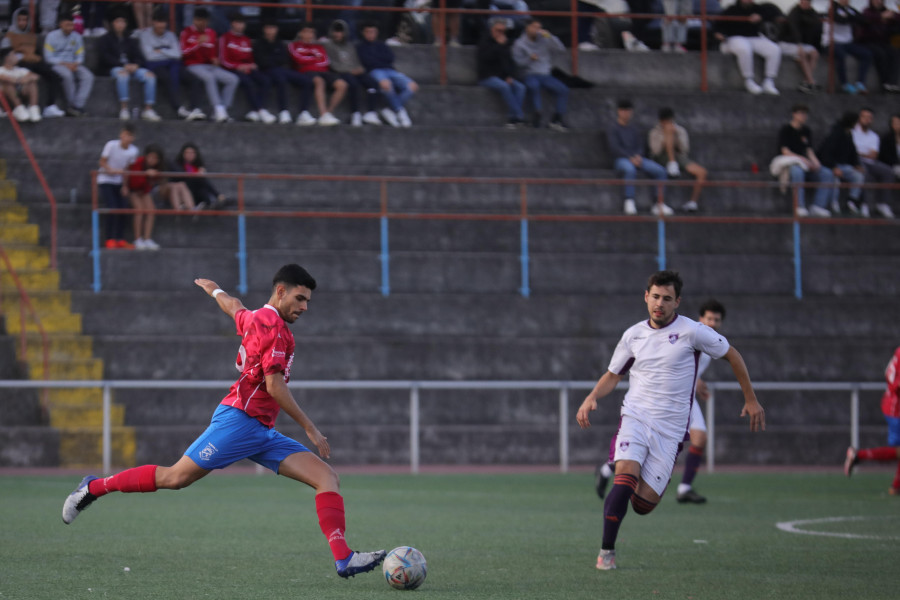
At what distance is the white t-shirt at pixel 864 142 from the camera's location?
2141cm

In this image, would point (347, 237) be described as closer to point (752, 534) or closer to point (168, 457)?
point (168, 457)

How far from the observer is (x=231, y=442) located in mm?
7285

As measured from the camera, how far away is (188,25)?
854 inches

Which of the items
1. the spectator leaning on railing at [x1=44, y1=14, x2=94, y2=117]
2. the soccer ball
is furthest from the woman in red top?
the soccer ball

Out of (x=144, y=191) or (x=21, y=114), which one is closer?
(x=144, y=191)

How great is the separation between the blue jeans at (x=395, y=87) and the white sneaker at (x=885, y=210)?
7930 millimetres

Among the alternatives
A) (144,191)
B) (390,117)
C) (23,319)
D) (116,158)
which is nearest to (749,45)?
(390,117)

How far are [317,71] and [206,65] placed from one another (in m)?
1.78

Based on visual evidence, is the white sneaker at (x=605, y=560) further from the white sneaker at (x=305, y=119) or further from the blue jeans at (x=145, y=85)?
the blue jeans at (x=145, y=85)

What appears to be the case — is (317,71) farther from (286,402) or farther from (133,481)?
(286,402)

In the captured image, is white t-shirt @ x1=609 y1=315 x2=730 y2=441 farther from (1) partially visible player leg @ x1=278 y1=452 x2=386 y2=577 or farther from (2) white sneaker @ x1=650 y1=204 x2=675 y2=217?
(2) white sneaker @ x1=650 y1=204 x2=675 y2=217

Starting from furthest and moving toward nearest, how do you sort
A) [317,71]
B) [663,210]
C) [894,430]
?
[317,71], [663,210], [894,430]

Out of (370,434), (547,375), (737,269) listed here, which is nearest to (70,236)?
(370,434)

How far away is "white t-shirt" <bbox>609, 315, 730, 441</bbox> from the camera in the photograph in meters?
8.38
